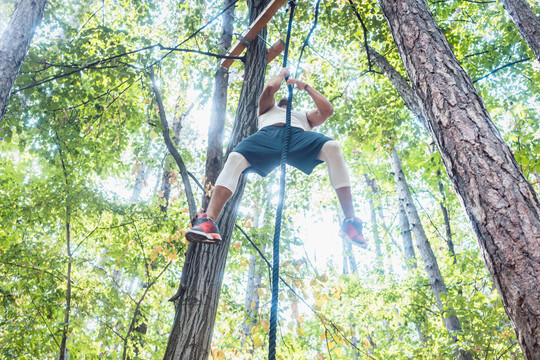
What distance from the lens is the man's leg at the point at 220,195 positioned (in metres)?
2.61

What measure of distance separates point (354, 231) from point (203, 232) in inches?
45.9

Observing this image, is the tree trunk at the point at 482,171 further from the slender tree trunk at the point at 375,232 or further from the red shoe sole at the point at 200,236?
the slender tree trunk at the point at 375,232

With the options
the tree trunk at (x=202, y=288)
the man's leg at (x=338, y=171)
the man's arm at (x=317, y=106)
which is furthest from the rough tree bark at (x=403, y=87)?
the tree trunk at (x=202, y=288)

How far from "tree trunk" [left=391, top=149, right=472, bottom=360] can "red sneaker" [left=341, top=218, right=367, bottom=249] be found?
259 centimetres

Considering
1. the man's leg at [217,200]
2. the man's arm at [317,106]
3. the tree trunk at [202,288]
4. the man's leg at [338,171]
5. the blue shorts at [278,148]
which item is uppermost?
the man's arm at [317,106]

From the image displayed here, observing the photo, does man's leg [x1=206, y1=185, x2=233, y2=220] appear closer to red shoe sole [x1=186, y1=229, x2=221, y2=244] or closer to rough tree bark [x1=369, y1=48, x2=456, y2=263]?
red shoe sole [x1=186, y1=229, x2=221, y2=244]

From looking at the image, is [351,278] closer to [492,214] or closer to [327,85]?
[327,85]

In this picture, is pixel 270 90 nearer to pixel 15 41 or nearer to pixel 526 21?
pixel 15 41

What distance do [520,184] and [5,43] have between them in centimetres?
407

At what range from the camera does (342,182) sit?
2.83 meters

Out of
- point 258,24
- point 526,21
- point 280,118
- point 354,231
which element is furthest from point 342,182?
point 526,21

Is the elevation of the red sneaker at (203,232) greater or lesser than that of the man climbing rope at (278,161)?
lesser

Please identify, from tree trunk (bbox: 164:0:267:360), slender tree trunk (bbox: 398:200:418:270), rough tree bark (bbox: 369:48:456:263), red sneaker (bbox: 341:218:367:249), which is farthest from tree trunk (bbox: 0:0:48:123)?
slender tree trunk (bbox: 398:200:418:270)

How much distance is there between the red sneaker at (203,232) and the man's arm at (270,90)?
120 cm
